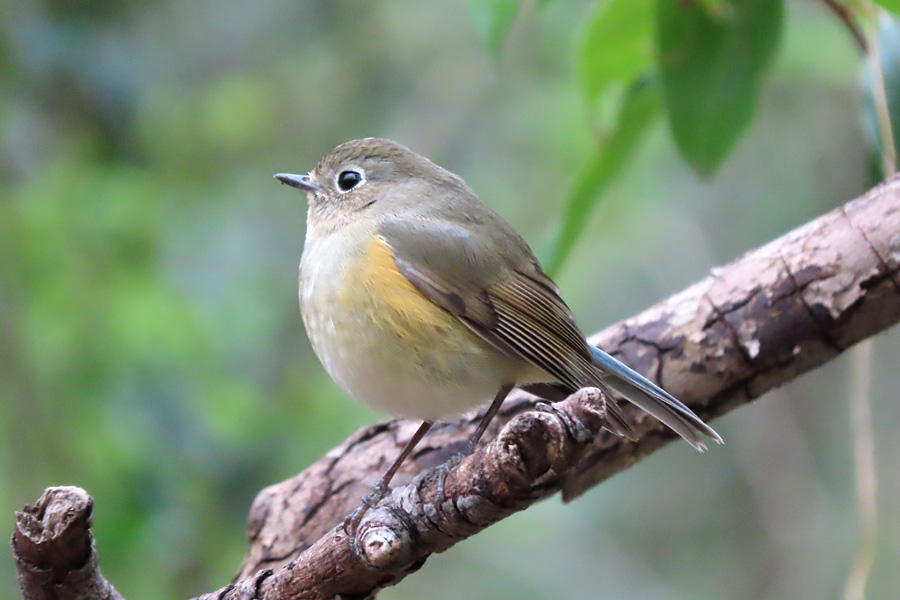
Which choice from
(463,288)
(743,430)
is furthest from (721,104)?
(743,430)

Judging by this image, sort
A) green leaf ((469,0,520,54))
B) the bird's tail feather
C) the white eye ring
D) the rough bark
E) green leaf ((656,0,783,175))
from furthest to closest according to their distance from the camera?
the white eye ring < green leaf ((656,0,783,175)) < the bird's tail feather < green leaf ((469,0,520,54)) < the rough bark

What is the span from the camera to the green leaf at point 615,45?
2.72m

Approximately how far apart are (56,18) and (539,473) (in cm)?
328

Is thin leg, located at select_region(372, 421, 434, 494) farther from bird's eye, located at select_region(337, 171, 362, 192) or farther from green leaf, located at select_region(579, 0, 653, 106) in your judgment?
green leaf, located at select_region(579, 0, 653, 106)

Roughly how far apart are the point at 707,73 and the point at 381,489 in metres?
1.54

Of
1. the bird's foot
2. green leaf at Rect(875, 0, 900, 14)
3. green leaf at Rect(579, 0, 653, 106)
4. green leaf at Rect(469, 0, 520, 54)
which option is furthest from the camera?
green leaf at Rect(579, 0, 653, 106)

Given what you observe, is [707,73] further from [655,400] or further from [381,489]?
[381,489]

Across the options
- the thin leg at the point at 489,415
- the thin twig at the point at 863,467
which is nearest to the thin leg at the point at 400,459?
the thin leg at the point at 489,415

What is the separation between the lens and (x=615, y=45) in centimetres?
279

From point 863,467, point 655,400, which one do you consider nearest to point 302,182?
point 655,400

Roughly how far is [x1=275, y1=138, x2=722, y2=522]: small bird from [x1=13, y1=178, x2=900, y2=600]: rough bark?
7.4 inches

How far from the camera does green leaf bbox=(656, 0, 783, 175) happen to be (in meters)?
2.56

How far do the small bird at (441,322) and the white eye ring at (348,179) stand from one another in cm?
17

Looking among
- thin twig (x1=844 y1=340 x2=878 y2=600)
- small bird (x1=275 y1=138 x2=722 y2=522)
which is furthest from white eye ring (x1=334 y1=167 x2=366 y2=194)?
thin twig (x1=844 y1=340 x2=878 y2=600)
